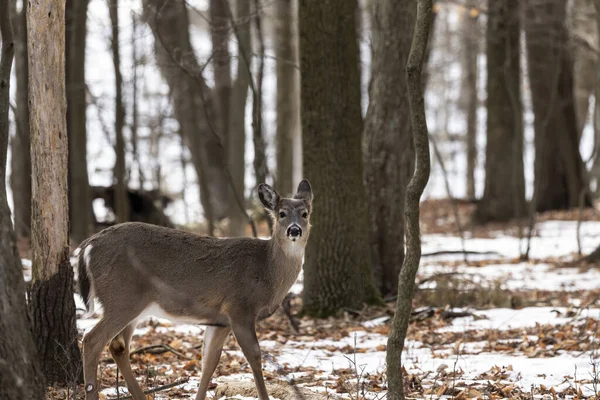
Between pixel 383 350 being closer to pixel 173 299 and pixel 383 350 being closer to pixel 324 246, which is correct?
pixel 324 246

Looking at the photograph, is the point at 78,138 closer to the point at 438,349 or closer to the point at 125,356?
the point at 438,349

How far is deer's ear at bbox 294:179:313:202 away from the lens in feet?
26.1

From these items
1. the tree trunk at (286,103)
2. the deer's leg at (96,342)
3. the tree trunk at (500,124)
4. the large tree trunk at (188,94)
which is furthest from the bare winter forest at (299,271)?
the tree trunk at (500,124)

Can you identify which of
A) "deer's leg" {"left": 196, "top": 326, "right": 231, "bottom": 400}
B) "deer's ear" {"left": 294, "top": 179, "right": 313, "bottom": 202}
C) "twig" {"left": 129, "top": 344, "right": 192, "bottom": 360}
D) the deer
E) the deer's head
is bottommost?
"twig" {"left": 129, "top": 344, "right": 192, "bottom": 360}

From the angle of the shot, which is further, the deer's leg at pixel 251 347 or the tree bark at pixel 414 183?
the deer's leg at pixel 251 347

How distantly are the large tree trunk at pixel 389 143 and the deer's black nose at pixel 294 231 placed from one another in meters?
4.45

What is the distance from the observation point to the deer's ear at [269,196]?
301 inches

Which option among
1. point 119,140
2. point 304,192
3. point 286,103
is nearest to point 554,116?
point 286,103

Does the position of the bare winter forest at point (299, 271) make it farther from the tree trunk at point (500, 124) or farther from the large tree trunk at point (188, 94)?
the tree trunk at point (500, 124)

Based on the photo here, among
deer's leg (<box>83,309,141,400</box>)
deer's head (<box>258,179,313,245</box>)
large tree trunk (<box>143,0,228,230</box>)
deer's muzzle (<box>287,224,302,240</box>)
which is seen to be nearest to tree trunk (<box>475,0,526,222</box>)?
large tree trunk (<box>143,0,228,230</box>)

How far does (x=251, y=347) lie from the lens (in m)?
6.70

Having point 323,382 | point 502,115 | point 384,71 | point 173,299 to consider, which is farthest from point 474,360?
point 502,115

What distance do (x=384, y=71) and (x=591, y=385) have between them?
5780 millimetres

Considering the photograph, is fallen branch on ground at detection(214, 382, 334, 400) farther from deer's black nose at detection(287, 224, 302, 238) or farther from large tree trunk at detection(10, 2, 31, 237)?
large tree trunk at detection(10, 2, 31, 237)
